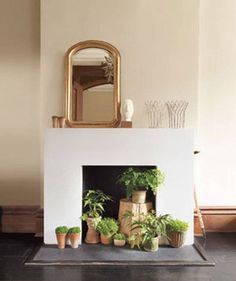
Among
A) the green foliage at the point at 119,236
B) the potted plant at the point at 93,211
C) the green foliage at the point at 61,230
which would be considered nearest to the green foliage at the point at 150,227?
the green foliage at the point at 119,236

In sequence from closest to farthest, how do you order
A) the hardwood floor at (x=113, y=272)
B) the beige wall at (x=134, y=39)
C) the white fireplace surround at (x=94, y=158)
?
the hardwood floor at (x=113, y=272) < the white fireplace surround at (x=94, y=158) < the beige wall at (x=134, y=39)

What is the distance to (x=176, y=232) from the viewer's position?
3.38m

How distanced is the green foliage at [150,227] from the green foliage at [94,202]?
39cm

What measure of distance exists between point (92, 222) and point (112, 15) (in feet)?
7.00

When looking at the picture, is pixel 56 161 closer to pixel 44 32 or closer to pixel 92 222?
pixel 92 222

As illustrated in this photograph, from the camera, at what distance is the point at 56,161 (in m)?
3.51

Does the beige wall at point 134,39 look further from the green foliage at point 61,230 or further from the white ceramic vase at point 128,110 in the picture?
the green foliage at point 61,230

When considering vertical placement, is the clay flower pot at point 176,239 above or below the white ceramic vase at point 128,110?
below

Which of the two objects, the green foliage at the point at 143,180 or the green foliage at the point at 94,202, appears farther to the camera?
the green foliage at the point at 94,202

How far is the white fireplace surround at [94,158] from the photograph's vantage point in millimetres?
3502

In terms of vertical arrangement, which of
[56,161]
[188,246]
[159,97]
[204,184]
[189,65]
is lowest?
[188,246]

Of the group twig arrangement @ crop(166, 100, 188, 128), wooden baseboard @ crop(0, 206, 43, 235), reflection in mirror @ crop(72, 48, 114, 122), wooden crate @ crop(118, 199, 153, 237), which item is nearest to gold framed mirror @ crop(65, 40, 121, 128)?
reflection in mirror @ crop(72, 48, 114, 122)

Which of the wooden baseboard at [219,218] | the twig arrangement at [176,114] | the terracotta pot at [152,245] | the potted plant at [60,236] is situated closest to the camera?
the terracotta pot at [152,245]

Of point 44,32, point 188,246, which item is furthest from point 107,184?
point 44,32
